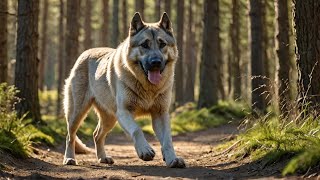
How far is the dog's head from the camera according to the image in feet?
22.6

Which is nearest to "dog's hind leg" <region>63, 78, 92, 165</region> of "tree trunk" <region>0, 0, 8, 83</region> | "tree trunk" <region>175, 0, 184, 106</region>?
"tree trunk" <region>0, 0, 8, 83</region>

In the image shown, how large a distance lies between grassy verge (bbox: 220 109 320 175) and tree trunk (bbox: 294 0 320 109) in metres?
0.61

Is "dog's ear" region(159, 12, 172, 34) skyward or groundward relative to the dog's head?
skyward

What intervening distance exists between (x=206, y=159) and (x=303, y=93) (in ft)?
7.04

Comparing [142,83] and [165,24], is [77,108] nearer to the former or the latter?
[142,83]

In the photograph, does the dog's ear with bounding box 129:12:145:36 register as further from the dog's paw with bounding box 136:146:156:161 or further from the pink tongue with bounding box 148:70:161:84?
the dog's paw with bounding box 136:146:156:161

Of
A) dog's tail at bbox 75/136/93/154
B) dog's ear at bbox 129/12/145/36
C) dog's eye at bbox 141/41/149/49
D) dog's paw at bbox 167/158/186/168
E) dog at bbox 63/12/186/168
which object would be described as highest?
dog's ear at bbox 129/12/145/36

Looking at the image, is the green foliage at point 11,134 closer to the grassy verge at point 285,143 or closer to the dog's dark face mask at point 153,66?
the dog's dark face mask at point 153,66

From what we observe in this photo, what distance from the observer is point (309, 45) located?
7273mm

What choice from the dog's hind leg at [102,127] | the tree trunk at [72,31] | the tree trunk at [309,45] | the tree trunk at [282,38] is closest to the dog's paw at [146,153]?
the dog's hind leg at [102,127]

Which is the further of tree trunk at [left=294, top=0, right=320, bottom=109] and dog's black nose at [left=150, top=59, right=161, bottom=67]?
tree trunk at [left=294, top=0, right=320, bottom=109]

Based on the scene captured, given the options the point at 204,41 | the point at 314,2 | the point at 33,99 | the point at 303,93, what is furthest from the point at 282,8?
the point at 204,41

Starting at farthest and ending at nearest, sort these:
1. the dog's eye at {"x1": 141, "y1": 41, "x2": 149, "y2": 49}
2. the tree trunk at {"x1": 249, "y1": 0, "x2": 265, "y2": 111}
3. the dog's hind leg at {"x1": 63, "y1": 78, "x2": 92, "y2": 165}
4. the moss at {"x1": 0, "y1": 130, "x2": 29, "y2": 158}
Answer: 1. the tree trunk at {"x1": 249, "y1": 0, "x2": 265, "y2": 111}
2. the dog's hind leg at {"x1": 63, "y1": 78, "x2": 92, "y2": 165}
3. the moss at {"x1": 0, "y1": 130, "x2": 29, "y2": 158}
4. the dog's eye at {"x1": 141, "y1": 41, "x2": 149, "y2": 49}

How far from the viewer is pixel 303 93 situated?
22.7ft
